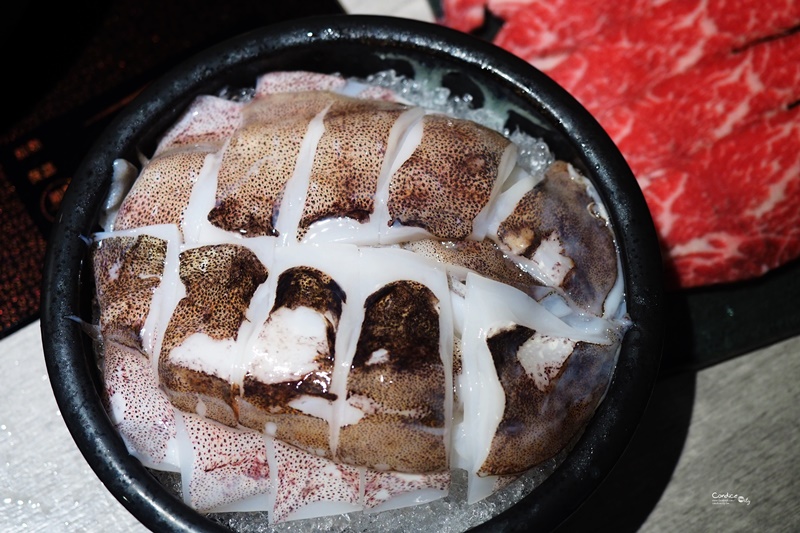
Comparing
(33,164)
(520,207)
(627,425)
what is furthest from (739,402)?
(33,164)

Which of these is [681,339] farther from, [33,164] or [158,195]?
[33,164]

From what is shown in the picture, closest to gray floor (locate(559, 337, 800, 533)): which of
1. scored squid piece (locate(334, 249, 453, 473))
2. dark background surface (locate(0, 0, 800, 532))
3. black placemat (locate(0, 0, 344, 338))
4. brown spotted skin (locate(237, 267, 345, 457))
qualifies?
dark background surface (locate(0, 0, 800, 532))

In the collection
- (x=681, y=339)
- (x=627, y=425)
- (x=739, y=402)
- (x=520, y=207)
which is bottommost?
(x=739, y=402)

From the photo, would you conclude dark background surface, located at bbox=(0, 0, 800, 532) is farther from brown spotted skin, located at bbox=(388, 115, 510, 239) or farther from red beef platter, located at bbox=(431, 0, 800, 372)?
brown spotted skin, located at bbox=(388, 115, 510, 239)

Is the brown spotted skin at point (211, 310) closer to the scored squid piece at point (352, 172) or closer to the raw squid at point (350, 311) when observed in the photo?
the raw squid at point (350, 311)

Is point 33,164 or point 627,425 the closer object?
point 627,425

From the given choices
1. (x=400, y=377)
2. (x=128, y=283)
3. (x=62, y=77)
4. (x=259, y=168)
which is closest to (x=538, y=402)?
(x=400, y=377)

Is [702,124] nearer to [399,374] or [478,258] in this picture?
[478,258]
